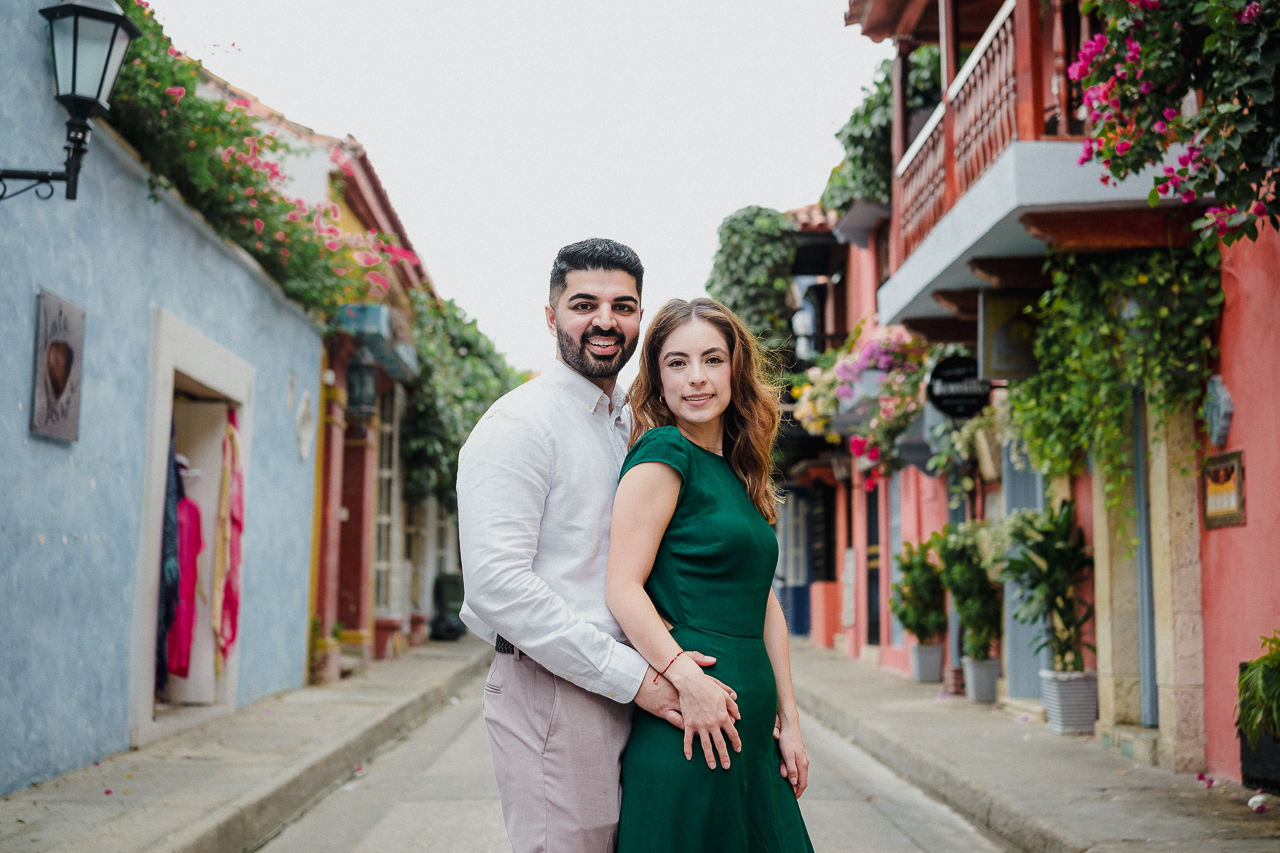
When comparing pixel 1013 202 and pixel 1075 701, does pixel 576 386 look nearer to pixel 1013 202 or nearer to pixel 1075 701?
pixel 1013 202

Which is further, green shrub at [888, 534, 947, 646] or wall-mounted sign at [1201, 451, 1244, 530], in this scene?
green shrub at [888, 534, 947, 646]

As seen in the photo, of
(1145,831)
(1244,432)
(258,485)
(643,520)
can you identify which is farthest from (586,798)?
(258,485)

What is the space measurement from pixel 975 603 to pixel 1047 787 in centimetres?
439

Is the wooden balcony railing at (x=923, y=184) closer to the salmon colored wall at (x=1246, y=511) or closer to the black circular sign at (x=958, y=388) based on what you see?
the black circular sign at (x=958, y=388)

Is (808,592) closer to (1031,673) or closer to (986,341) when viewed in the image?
(1031,673)

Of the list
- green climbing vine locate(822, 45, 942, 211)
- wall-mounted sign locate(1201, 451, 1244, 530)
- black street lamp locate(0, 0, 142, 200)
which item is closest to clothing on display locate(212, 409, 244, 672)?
black street lamp locate(0, 0, 142, 200)

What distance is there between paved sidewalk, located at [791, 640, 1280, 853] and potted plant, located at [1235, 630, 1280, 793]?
21cm

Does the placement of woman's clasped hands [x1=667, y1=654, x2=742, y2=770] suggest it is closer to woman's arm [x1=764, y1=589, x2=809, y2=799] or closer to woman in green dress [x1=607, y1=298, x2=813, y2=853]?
woman in green dress [x1=607, y1=298, x2=813, y2=853]

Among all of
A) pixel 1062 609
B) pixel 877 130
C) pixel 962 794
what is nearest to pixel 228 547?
pixel 962 794

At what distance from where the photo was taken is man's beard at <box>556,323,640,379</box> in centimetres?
244

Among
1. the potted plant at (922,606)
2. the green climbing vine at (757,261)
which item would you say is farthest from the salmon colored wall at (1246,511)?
the green climbing vine at (757,261)

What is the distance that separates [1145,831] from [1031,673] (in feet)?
17.0

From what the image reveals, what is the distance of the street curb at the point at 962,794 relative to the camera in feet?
16.8

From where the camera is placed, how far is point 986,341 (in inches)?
324
